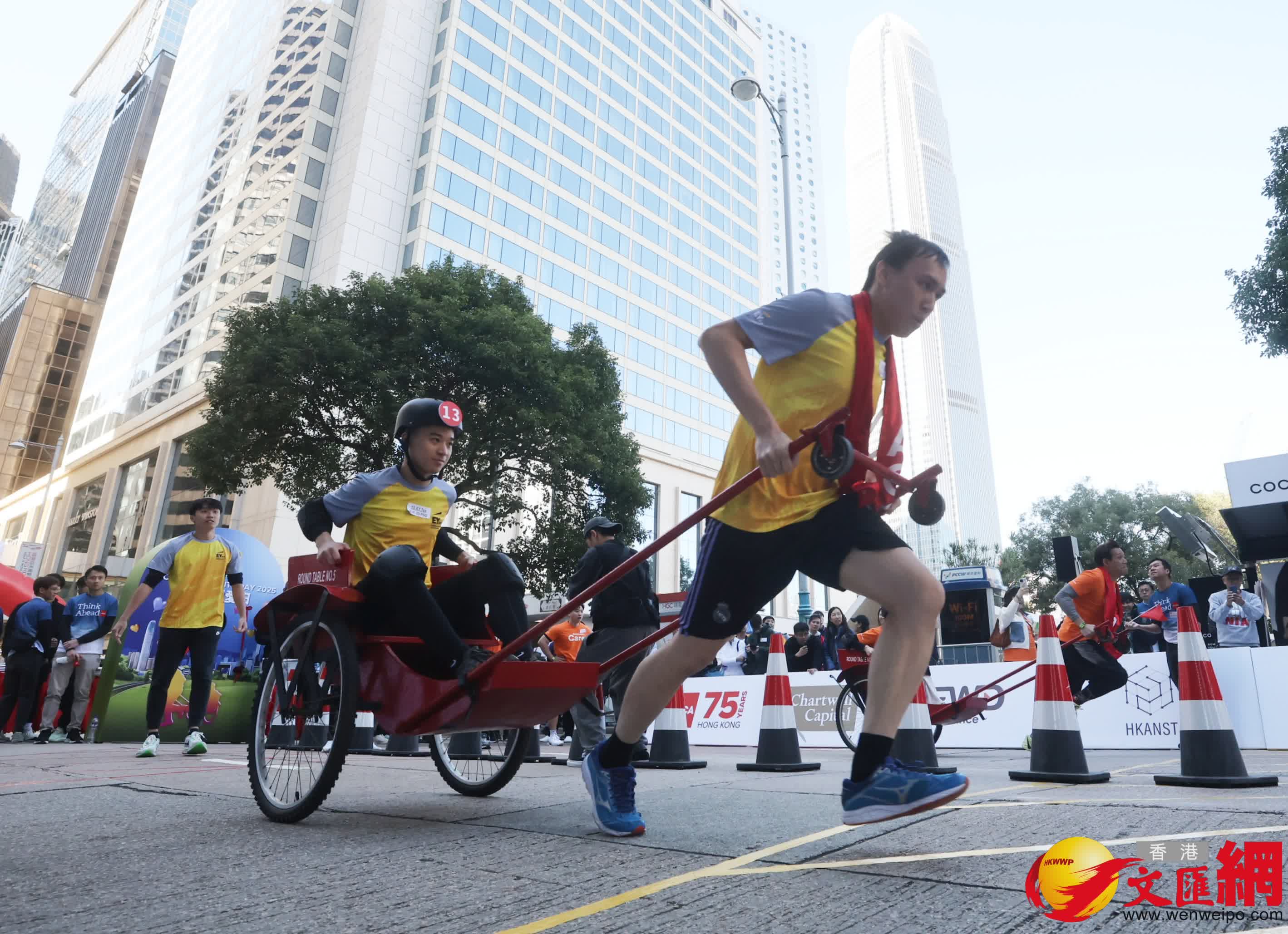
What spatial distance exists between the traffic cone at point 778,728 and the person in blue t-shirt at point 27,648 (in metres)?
7.63

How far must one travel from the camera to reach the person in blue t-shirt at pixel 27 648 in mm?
9461

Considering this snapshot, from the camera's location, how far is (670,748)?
6.36 m

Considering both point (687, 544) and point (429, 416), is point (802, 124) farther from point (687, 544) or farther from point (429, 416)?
point (429, 416)

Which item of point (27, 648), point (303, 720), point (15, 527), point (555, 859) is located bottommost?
point (555, 859)

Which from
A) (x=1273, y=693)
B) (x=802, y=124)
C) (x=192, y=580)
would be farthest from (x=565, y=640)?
(x=802, y=124)

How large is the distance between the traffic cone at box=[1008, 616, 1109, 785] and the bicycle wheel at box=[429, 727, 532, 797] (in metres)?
3.14

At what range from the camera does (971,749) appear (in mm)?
9930

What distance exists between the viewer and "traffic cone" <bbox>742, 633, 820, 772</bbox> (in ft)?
19.3

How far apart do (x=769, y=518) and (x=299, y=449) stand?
1907 cm

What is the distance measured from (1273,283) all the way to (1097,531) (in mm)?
23064

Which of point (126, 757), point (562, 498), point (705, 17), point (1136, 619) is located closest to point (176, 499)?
point (562, 498)

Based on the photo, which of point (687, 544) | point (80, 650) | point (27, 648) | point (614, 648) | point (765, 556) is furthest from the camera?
point (687, 544)

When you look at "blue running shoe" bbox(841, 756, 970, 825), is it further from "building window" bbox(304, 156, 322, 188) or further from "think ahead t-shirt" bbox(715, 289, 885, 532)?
"building window" bbox(304, 156, 322, 188)

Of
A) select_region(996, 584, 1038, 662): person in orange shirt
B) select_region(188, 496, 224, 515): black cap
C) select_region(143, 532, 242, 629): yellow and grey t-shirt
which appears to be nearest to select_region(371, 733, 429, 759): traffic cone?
select_region(143, 532, 242, 629): yellow and grey t-shirt
